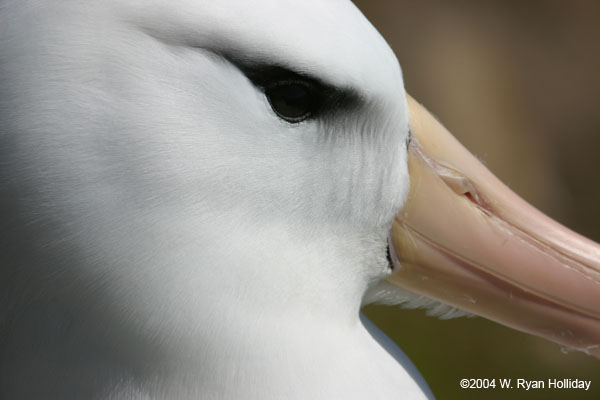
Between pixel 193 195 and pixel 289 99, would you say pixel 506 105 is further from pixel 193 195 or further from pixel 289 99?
pixel 193 195

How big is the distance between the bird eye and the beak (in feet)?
1.01

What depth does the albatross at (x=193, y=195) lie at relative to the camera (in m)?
1.12

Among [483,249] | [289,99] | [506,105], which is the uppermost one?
[289,99]

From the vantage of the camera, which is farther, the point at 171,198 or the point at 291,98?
the point at 291,98

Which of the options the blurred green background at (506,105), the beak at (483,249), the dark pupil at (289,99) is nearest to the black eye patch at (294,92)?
the dark pupil at (289,99)

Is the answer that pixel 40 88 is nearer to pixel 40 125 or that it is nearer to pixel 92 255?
pixel 40 125

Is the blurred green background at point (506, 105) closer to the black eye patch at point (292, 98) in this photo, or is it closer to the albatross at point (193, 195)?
the albatross at point (193, 195)

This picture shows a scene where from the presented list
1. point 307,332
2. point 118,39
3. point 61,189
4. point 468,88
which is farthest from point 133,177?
point 468,88

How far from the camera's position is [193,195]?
1.18 meters

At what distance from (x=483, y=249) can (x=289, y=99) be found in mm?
538

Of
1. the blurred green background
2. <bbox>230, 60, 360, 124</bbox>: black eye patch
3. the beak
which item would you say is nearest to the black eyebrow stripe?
<bbox>230, 60, 360, 124</bbox>: black eye patch

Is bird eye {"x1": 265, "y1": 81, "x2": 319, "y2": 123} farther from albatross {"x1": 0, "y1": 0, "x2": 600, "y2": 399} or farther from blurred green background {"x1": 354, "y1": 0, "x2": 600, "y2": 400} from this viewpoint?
blurred green background {"x1": 354, "y1": 0, "x2": 600, "y2": 400}

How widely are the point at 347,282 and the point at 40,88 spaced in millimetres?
654

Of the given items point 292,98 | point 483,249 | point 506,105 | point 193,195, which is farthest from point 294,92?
point 506,105
